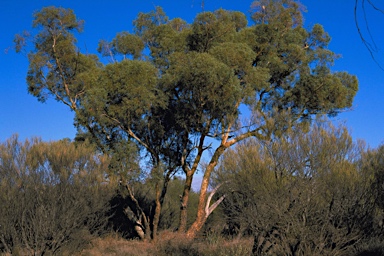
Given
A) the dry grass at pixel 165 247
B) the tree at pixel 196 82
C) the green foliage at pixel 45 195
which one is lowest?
the dry grass at pixel 165 247

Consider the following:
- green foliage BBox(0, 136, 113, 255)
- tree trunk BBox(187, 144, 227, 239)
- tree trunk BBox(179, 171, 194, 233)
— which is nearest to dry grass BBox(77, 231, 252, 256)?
tree trunk BBox(187, 144, 227, 239)

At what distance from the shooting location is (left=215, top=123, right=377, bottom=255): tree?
45.5ft

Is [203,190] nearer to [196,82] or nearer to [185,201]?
[185,201]

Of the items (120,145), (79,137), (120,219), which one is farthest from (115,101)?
(120,219)

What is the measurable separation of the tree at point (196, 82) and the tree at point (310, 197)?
4.33 m

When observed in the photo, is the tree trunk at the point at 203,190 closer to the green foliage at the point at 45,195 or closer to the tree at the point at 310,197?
the green foliage at the point at 45,195

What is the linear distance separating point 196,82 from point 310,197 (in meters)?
8.14

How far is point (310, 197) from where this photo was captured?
13.8m

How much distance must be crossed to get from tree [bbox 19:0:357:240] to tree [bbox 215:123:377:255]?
170 inches

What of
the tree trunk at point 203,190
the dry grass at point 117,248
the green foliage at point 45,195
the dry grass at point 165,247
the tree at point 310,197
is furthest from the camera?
the tree trunk at point 203,190

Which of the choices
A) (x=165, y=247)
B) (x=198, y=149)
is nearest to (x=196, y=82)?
(x=198, y=149)

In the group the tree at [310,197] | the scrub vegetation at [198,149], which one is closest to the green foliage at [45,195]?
the scrub vegetation at [198,149]

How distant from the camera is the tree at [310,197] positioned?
13875 mm

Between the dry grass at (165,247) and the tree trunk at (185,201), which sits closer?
the dry grass at (165,247)
